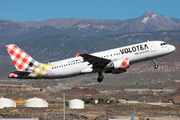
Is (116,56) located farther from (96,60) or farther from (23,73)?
Answer: (23,73)

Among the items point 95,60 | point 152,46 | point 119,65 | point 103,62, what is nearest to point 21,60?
point 95,60

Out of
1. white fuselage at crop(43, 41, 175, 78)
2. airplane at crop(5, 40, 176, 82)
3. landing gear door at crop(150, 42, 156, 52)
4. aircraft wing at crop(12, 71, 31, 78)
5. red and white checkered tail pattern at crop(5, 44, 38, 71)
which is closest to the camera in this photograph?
airplane at crop(5, 40, 176, 82)

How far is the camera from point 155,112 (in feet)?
362

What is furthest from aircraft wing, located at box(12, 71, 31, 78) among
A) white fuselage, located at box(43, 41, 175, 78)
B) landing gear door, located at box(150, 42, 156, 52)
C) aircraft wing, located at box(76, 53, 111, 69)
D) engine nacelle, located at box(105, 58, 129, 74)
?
landing gear door, located at box(150, 42, 156, 52)

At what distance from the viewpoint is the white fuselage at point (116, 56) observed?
60.8m

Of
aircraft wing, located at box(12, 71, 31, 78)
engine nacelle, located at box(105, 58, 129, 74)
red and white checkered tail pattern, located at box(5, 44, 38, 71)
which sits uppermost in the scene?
red and white checkered tail pattern, located at box(5, 44, 38, 71)

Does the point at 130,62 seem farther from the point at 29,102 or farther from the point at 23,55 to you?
the point at 29,102

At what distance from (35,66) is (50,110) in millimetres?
44487

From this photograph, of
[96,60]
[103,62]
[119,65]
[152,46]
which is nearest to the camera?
[96,60]

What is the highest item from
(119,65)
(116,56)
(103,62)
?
(116,56)

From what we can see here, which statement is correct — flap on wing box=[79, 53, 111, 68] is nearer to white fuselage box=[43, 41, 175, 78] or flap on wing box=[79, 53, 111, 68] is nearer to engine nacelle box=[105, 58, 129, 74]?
engine nacelle box=[105, 58, 129, 74]

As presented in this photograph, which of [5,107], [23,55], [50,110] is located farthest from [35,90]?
[23,55]

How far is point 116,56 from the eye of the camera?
60.8 meters

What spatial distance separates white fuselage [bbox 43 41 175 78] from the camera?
2395 inches
